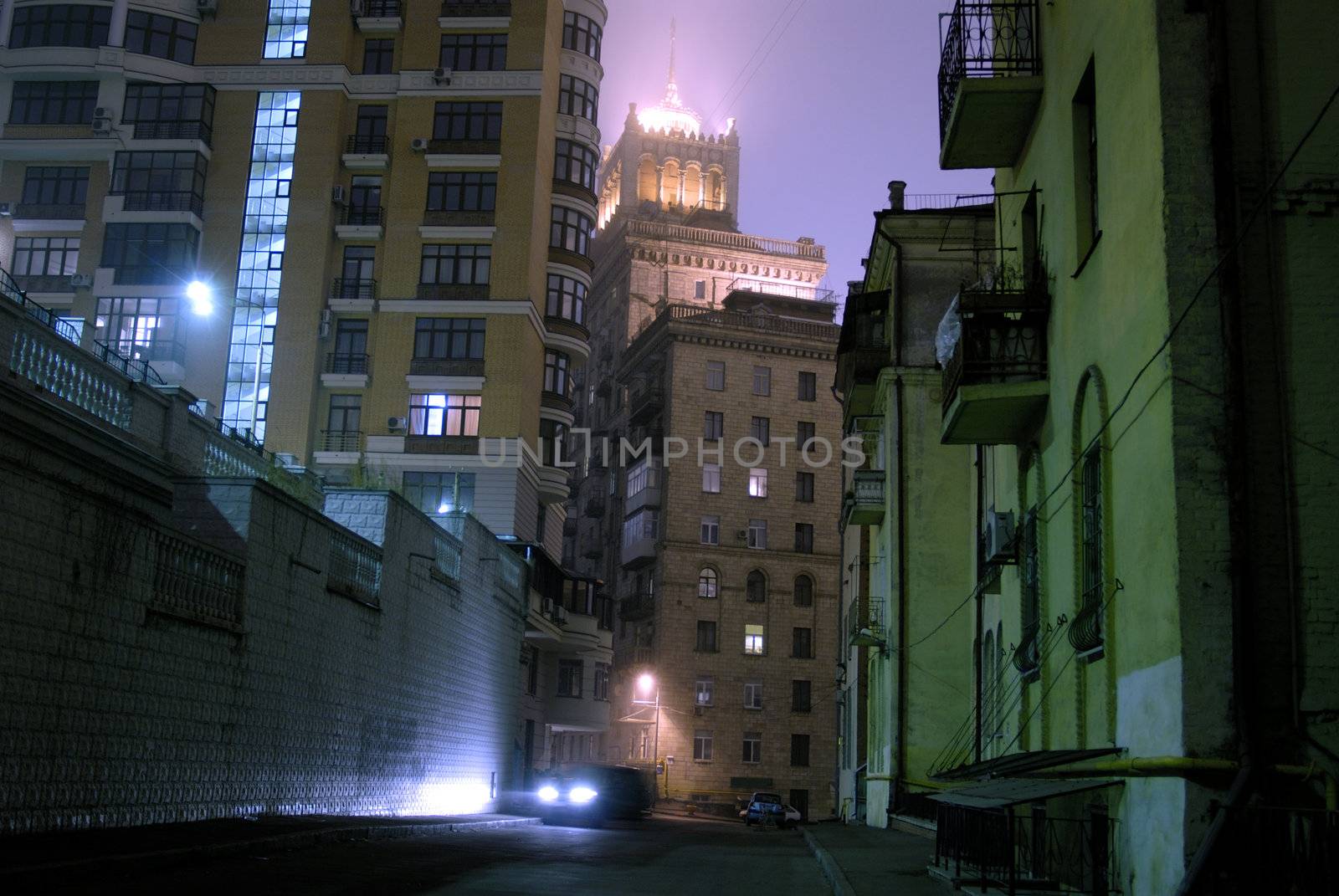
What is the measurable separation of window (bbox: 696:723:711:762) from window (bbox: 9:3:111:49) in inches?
1587

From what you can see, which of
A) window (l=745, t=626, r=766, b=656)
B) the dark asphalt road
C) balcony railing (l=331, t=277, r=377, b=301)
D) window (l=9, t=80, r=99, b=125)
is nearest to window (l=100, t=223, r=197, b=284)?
balcony railing (l=331, t=277, r=377, b=301)

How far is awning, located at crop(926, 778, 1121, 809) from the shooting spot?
9828mm

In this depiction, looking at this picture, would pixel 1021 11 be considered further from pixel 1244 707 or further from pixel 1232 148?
pixel 1244 707

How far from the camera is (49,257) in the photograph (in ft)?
155

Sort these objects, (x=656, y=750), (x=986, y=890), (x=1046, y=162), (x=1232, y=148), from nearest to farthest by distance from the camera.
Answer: (x=1232, y=148)
(x=986, y=890)
(x=1046, y=162)
(x=656, y=750)

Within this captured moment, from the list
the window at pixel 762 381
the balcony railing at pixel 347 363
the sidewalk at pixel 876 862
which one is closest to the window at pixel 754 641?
the window at pixel 762 381

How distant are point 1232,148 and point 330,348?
40126 millimetres

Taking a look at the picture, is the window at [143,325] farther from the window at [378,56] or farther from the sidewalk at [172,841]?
the sidewalk at [172,841]

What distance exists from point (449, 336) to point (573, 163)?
869 centimetres

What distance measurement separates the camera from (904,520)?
28016 millimetres

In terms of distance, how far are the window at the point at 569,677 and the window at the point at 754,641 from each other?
793 inches

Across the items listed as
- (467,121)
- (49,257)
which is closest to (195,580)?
(467,121)

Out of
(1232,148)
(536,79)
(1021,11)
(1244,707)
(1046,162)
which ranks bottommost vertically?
(1244,707)

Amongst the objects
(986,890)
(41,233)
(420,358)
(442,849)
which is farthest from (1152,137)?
(41,233)
